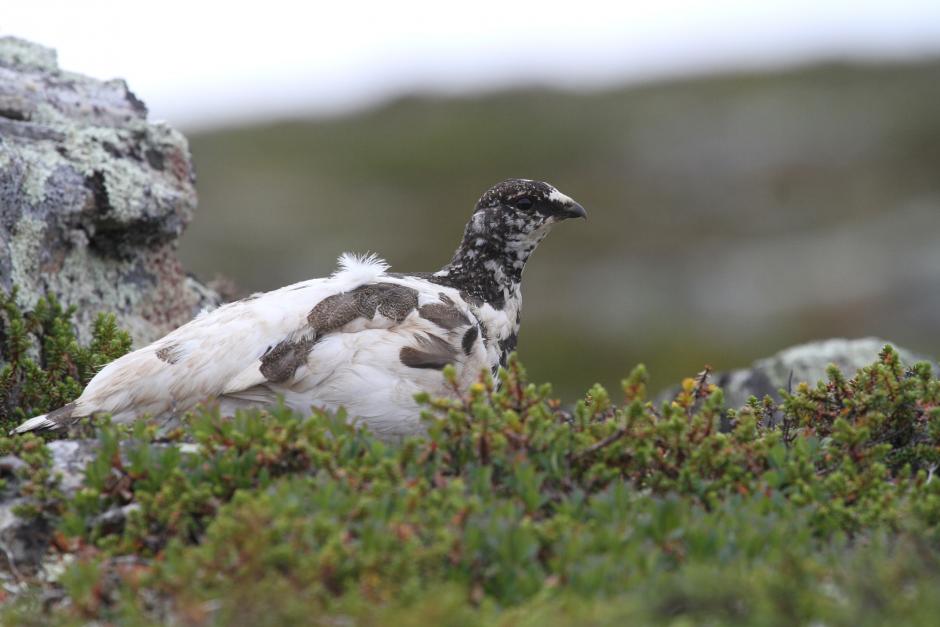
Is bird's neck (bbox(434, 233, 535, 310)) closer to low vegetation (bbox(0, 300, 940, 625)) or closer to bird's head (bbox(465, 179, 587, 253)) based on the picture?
bird's head (bbox(465, 179, 587, 253))

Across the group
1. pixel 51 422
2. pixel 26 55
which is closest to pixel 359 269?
pixel 51 422

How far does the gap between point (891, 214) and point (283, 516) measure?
27.1 m

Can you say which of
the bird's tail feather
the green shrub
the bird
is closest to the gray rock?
the bird

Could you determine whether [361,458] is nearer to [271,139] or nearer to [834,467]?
[834,467]

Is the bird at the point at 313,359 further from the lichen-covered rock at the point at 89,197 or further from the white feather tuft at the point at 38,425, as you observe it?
the lichen-covered rock at the point at 89,197

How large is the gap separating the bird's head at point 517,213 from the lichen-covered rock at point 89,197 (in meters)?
2.24

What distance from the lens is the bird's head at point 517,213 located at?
6.60 meters

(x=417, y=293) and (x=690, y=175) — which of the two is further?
(x=690, y=175)

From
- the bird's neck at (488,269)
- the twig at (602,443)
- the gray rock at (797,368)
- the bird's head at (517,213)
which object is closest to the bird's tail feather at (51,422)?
the bird's neck at (488,269)

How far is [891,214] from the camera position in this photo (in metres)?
28.0

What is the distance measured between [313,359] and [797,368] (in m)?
4.70

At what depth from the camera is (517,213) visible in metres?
6.63

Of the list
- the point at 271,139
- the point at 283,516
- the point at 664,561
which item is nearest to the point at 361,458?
the point at 283,516

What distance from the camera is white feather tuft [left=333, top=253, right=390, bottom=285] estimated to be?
5832mm
